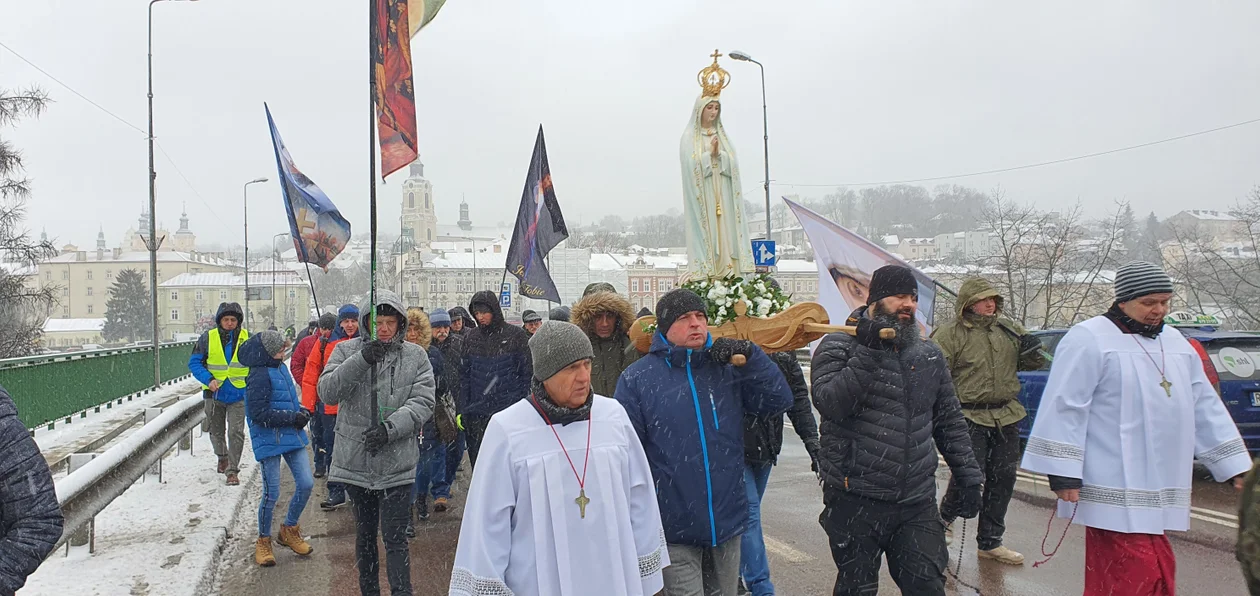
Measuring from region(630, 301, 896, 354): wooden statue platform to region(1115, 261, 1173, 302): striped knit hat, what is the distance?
138cm

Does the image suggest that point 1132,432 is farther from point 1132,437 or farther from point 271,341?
point 271,341

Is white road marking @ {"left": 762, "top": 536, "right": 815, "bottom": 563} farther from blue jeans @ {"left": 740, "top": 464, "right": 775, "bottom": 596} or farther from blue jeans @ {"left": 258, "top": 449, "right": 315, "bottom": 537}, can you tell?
blue jeans @ {"left": 258, "top": 449, "right": 315, "bottom": 537}

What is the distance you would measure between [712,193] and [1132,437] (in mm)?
4280

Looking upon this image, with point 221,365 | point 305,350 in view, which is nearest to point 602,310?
point 221,365

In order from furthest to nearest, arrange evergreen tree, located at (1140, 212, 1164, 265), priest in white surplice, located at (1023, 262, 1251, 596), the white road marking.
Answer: evergreen tree, located at (1140, 212, 1164, 265) < the white road marking < priest in white surplice, located at (1023, 262, 1251, 596)

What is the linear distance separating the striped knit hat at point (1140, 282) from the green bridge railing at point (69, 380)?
32.7ft

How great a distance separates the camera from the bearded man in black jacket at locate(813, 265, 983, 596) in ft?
12.6

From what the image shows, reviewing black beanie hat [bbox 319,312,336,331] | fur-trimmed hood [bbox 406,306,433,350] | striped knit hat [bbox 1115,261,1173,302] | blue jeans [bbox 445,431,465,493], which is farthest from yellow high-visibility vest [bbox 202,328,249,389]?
striped knit hat [bbox 1115,261,1173,302]

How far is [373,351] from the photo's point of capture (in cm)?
473

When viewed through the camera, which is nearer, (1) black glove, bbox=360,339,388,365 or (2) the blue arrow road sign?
(1) black glove, bbox=360,339,388,365

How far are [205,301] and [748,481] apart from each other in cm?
10881

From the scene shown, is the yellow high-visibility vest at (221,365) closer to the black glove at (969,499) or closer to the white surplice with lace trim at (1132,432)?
the black glove at (969,499)

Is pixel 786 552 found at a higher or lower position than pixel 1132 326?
lower

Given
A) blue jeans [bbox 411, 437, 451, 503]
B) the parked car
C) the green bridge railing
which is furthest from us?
the green bridge railing
